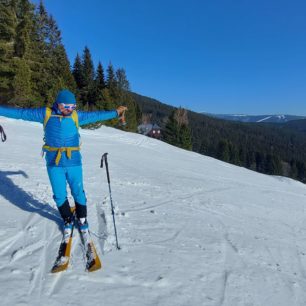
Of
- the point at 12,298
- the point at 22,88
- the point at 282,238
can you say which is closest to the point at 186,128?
the point at 22,88

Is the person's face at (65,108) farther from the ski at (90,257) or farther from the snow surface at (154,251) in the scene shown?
the snow surface at (154,251)

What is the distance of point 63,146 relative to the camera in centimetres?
520

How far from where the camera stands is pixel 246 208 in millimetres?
10484

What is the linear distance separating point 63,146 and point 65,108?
61 cm

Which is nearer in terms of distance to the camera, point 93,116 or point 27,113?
point 27,113

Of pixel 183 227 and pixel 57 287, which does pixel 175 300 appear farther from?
pixel 183 227

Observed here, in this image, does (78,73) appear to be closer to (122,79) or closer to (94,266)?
(122,79)

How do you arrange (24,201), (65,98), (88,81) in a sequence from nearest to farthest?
1. (65,98)
2. (24,201)
3. (88,81)

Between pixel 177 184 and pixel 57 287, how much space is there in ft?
28.6

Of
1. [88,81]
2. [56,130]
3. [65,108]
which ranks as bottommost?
[56,130]

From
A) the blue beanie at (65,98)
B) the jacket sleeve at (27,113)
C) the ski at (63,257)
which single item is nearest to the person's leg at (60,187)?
the ski at (63,257)

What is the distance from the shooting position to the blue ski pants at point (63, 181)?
5.24 m

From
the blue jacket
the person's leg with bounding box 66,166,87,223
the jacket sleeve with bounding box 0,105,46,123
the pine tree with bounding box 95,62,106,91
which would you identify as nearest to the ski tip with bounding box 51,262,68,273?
the person's leg with bounding box 66,166,87,223

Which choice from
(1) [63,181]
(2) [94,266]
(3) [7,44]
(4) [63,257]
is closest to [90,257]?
(2) [94,266]
